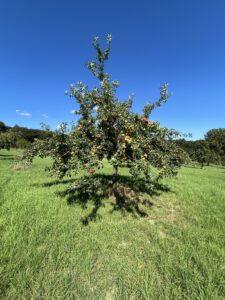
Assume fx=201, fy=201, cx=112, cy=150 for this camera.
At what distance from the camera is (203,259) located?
4.64 meters

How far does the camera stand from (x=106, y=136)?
757 cm

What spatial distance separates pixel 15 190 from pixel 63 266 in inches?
274

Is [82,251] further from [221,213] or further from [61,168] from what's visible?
[221,213]

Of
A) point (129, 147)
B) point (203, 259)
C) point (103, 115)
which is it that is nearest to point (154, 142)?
point (129, 147)

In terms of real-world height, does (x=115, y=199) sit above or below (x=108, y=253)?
above

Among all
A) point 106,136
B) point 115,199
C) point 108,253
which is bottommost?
point 108,253

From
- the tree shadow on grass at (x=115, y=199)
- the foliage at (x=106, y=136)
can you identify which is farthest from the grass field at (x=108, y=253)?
the foliage at (x=106, y=136)

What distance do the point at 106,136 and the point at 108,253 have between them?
4067 mm

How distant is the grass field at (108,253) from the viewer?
3693mm

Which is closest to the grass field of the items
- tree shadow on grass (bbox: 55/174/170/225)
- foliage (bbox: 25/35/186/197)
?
tree shadow on grass (bbox: 55/174/170/225)

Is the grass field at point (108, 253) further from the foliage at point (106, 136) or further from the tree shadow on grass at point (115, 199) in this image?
the foliage at point (106, 136)

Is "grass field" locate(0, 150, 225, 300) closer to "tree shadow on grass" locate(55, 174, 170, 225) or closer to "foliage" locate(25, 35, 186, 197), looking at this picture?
"tree shadow on grass" locate(55, 174, 170, 225)

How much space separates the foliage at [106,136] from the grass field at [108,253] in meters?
1.70

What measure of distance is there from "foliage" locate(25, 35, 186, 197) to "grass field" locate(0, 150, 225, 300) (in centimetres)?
170
